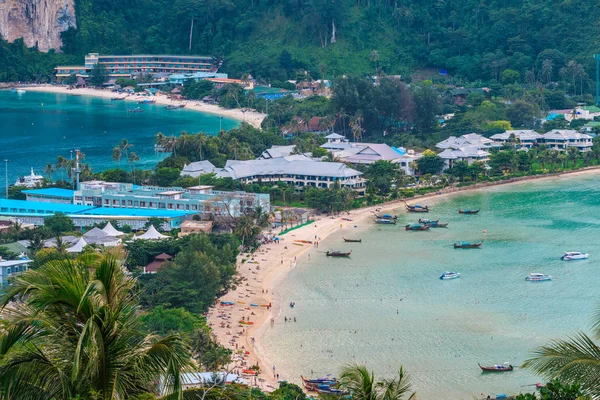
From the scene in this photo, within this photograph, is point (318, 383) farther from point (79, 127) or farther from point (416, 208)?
point (79, 127)

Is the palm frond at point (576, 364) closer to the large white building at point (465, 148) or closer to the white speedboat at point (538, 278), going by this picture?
the white speedboat at point (538, 278)

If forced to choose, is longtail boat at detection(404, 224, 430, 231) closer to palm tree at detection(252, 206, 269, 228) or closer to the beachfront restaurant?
palm tree at detection(252, 206, 269, 228)

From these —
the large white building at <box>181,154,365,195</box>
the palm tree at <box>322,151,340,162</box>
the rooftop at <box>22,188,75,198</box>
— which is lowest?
the rooftop at <box>22,188,75,198</box>

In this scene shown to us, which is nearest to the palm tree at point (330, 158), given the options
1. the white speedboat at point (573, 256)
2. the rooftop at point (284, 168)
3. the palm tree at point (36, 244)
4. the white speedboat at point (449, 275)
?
the rooftop at point (284, 168)

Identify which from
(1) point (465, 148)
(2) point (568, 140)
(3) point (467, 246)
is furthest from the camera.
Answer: (2) point (568, 140)

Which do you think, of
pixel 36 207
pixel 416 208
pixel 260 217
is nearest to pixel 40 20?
pixel 36 207

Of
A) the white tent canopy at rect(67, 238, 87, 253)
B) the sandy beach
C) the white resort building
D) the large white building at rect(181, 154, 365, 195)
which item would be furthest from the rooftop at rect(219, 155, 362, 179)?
the sandy beach

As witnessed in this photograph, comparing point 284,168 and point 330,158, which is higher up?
point 330,158
